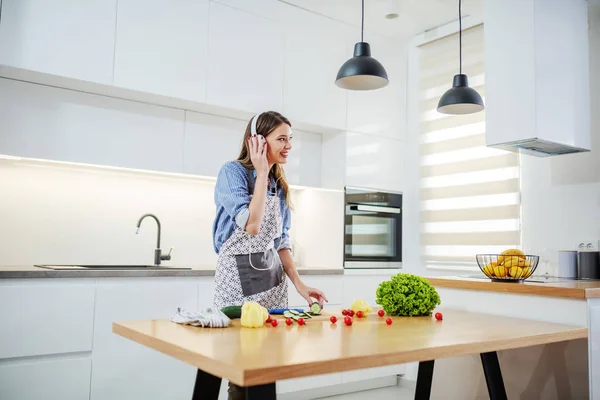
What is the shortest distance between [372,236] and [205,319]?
2.92 metres

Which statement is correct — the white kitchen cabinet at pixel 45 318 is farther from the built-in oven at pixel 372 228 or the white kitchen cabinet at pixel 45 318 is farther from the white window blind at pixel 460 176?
the white window blind at pixel 460 176

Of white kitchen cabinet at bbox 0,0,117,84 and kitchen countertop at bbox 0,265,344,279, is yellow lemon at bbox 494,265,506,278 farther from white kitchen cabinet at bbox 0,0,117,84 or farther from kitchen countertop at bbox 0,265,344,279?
white kitchen cabinet at bbox 0,0,117,84

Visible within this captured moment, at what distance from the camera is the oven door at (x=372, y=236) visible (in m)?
4.21

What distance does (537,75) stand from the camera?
3002 mm

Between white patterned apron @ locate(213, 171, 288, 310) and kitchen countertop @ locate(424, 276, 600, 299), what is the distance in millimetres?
896

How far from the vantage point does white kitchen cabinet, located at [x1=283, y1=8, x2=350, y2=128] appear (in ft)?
13.1

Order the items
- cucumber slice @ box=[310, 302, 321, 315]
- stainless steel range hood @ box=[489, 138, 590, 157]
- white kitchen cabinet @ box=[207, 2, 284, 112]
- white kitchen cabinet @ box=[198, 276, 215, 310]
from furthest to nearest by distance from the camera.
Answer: white kitchen cabinet @ box=[207, 2, 284, 112] < white kitchen cabinet @ box=[198, 276, 215, 310] < stainless steel range hood @ box=[489, 138, 590, 157] < cucumber slice @ box=[310, 302, 321, 315]

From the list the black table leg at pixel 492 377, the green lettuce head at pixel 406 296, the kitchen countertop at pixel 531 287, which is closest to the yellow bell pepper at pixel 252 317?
the green lettuce head at pixel 406 296

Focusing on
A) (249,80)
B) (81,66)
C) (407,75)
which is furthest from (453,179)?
(81,66)

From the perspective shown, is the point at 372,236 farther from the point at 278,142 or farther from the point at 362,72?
the point at 278,142

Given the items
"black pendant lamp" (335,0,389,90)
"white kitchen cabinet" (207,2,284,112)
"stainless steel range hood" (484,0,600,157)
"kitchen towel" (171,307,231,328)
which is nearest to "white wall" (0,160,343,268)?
"white kitchen cabinet" (207,2,284,112)

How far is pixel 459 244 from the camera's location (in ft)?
13.9

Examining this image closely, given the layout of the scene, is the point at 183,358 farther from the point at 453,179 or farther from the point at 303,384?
the point at 453,179

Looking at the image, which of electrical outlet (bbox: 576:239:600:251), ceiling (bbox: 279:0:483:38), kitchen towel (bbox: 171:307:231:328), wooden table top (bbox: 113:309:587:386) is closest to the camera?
wooden table top (bbox: 113:309:587:386)
